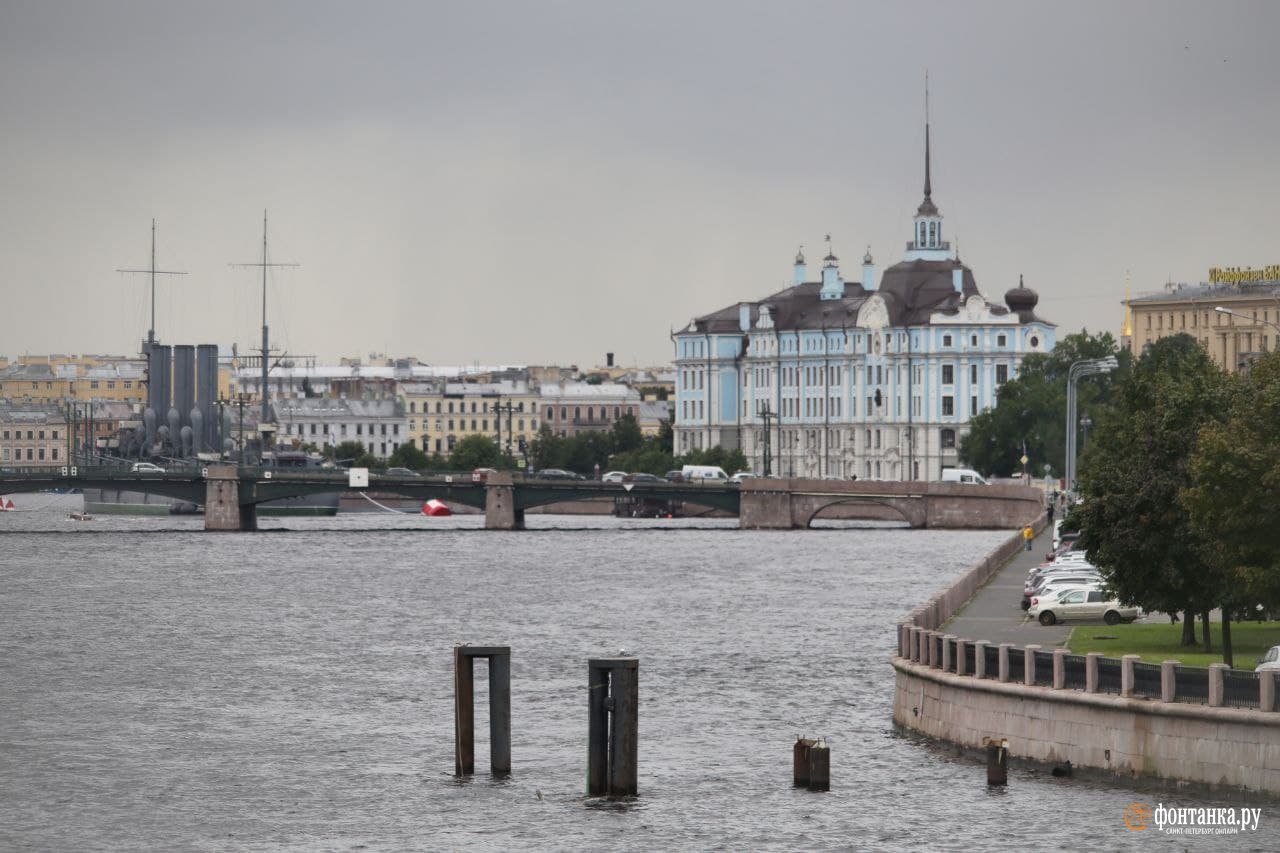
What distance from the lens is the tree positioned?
1599 inches

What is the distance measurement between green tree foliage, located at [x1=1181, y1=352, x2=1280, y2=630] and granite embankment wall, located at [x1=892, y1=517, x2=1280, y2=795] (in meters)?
4.27

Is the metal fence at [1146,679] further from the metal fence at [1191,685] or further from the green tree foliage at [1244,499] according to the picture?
the green tree foliage at [1244,499]

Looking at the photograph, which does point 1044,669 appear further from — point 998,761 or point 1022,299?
point 1022,299

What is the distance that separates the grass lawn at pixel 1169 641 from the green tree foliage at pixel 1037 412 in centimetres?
10629

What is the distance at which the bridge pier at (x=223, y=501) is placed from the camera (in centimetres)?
13150

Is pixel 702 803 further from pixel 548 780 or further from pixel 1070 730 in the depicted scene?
pixel 1070 730

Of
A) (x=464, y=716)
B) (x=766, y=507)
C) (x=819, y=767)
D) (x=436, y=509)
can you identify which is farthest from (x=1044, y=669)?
(x=436, y=509)

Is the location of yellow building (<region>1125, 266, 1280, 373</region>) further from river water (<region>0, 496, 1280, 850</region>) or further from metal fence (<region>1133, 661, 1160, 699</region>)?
metal fence (<region>1133, 661, 1160, 699</region>)

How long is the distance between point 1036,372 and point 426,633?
108 meters

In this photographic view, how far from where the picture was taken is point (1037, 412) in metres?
164

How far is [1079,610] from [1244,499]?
13088 millimetres

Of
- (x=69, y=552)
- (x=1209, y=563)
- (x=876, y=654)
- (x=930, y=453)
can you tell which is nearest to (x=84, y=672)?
(x=876, y=654)

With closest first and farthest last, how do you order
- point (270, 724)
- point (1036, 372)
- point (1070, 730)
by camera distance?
point (1070, 730) → point (270, 724) → point (1036, 372)

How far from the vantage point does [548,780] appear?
41438mm
